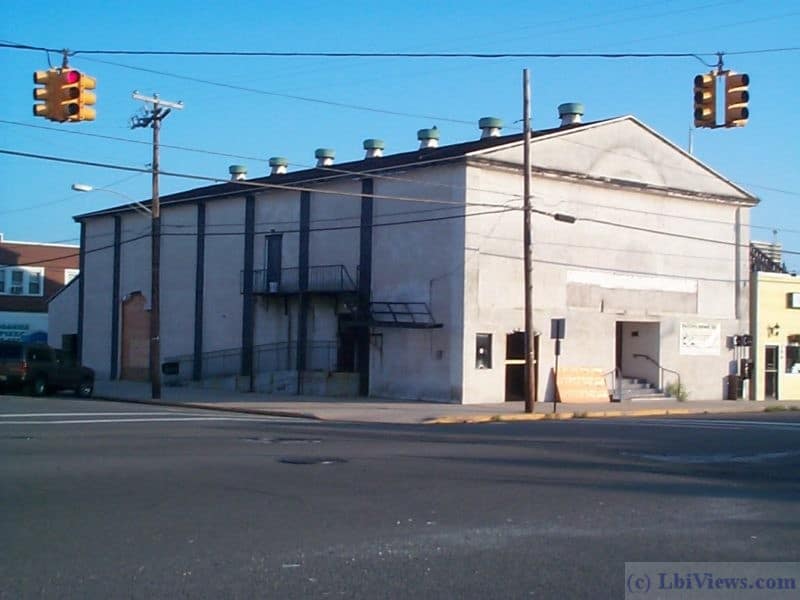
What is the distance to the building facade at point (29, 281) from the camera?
66519 millimetres

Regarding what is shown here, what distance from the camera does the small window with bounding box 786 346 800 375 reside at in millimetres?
44906

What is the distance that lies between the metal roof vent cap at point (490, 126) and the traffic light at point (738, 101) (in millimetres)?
24516

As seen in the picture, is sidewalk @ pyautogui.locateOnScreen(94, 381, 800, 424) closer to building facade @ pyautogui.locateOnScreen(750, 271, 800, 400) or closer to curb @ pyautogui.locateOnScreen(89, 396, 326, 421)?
curb @ pyautogui.locateOnScreen(89, 396, 326, 421)

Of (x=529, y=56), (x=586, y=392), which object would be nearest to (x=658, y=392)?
(x=586, y=392)

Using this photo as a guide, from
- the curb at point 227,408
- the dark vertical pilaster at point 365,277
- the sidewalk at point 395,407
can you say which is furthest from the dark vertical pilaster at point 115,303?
the dark vertical pilaster at point 365,277

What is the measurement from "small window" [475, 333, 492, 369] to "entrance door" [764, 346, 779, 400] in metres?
15.9

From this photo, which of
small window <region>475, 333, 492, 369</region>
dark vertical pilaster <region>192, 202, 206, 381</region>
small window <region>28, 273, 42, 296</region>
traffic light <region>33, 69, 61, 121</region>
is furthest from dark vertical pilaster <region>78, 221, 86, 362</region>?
traffic light <region>33, 69, 61, 121</region>

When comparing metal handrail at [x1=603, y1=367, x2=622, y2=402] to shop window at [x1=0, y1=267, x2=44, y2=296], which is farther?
shop window at [x1=0, y1=267, x2=44, y2=296]

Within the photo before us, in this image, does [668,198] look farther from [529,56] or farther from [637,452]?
[637,452]

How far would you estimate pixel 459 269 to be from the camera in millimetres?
33750

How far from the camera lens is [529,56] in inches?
993

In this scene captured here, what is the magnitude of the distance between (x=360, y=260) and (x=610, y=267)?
9.34 metres

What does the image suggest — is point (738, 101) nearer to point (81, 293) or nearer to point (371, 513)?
point (371, 513)

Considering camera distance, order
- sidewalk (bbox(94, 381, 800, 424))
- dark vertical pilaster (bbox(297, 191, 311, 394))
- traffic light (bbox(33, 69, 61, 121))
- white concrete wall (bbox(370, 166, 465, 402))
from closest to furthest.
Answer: traffic light (bbox(33, 69, 61, 121)) < sidewalk (bbox(94, 381, 800, 424)) < white concrete wall (bbox(370, 166, 465, 402)) < dark vertical pilaster (bbox(297, 191, 311, 394))
